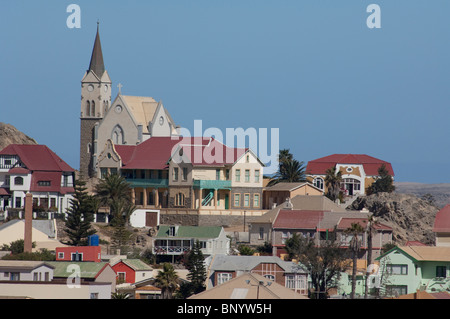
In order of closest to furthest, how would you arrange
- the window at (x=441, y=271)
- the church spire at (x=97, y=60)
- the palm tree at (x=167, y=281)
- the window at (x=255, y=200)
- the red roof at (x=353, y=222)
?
the palm tree at (x=167, y=281) → the window at (x=441, y=271) → the red roof at (x=353, y=222) → the window at (x=255, y=200) → the church spire at (x=97, y=60)

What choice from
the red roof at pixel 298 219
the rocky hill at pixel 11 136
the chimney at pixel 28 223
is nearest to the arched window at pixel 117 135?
the chimney at pixel 28 223

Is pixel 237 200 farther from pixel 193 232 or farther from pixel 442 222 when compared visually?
pixel 442 222

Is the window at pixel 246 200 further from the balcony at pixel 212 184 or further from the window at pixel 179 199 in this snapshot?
the window at pixel 179 199

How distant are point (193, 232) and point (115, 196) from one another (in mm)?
7737

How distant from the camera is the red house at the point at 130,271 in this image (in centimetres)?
7569

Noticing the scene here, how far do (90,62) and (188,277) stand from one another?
40.8m

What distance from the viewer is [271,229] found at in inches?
3445

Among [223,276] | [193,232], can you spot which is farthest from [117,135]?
[223,276]

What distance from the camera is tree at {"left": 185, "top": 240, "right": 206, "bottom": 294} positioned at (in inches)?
2901

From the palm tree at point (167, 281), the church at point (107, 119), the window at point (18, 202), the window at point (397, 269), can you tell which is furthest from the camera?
the church at point (107, 119)

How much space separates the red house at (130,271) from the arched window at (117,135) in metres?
26.6

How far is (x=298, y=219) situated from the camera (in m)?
88.6
